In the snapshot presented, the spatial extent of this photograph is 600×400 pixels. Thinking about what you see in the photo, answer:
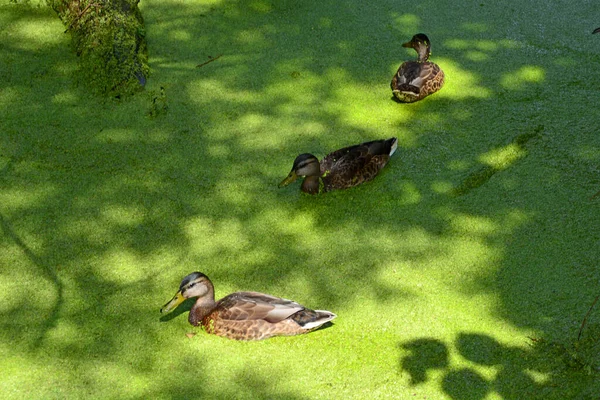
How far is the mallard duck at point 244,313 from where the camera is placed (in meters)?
3.56

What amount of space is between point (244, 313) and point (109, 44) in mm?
2503

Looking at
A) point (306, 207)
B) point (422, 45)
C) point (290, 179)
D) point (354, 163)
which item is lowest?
point (306, 207)

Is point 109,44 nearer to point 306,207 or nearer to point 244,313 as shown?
point 306,207

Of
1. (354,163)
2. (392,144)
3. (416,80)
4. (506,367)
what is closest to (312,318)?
(506,367)

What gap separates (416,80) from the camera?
4957 millimetres

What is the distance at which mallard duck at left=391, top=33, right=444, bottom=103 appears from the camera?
16.3 feet

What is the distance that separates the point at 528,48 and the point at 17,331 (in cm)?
400

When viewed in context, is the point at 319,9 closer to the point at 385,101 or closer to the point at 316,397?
the point at 385,101

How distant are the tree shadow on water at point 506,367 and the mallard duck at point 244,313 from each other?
0.48 m

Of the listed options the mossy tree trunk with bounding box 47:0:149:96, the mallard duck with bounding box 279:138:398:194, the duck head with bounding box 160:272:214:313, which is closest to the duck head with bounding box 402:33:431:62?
the mallard duck with bounding box 279:138:398:194

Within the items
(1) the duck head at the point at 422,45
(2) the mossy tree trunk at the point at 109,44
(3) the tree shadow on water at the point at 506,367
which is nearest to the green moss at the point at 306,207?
(3) the tree shadow on water at the point at 506,367

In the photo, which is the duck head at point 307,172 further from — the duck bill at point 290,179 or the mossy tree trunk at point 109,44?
the mossy tree trunk at point 109,44

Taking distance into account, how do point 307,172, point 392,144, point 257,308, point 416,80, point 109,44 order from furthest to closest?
point 109,44, point 416,80, point 392,144, point 307,172, point 257,308

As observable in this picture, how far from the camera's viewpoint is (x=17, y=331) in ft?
11.8
